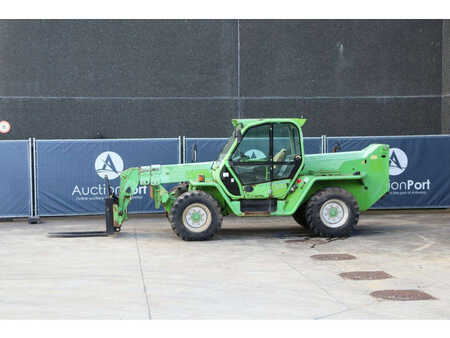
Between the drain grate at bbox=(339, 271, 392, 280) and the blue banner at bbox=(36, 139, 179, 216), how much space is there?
8.11 meters

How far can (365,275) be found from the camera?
927cm

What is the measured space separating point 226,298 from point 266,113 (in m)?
12.8

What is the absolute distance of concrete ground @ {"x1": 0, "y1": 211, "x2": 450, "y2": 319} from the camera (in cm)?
723

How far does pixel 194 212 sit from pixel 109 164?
4541 millimetres

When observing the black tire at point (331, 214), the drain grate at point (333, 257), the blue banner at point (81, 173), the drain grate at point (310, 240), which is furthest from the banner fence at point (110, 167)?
the drain grate at point (333, 257)

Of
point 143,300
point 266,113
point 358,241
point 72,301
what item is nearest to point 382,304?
point 143,300

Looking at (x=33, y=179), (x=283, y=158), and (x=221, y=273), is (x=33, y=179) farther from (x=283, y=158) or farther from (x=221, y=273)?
(x=221, y=273)

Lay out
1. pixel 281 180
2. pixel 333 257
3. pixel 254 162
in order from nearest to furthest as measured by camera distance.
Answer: pixel 333 257
pixel 254 162
pixel 281 180

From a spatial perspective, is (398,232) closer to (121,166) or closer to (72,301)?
(121,166)

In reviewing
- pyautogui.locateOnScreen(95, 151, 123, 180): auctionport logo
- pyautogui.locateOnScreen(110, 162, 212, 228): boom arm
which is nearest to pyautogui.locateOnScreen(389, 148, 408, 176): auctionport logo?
pyautogui.locateOnScreen(110, 162, 212, 228): boom arm

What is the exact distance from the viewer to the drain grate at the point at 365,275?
9.12 meters

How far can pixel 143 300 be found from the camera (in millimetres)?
7715

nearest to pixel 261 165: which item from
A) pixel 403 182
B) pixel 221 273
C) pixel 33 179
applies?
pixel 221 273

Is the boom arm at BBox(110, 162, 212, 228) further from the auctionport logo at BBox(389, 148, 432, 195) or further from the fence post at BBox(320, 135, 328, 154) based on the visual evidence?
the auctionport logo at BBox(389, 148, 432, 195)
